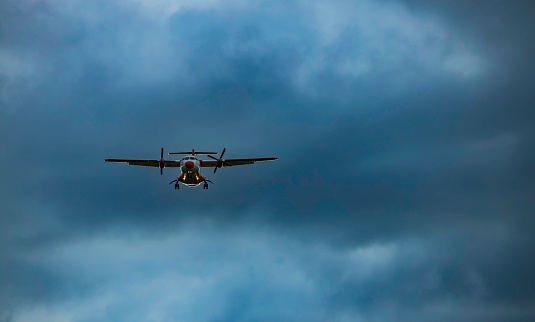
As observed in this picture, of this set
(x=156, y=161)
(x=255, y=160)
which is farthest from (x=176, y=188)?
(x=255, y=160)

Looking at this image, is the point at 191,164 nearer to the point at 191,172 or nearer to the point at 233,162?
the point at 191,172

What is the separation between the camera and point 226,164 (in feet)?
442

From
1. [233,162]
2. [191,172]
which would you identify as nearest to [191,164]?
[191,172]

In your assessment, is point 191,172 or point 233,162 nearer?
point 191,172

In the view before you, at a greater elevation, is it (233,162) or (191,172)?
(233,162)

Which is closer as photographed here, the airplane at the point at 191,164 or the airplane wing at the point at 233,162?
the airplane at the point at 191,164

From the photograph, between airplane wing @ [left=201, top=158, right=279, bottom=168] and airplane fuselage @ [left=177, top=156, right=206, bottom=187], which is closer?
airplane fuselage @ [left=177, top=156, right=206, bottom=187]

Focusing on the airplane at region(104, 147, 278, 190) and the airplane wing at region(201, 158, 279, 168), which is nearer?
the airplane at region(104, 147, 278, 190)

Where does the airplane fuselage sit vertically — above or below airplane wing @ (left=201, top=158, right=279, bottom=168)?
below

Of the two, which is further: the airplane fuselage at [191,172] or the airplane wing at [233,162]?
the airplane wing at [233,162]

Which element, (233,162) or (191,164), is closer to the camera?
(191,164)

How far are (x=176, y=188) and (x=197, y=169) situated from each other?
978cm

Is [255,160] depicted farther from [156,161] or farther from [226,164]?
[156,161]

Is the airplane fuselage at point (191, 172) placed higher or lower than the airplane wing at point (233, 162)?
lower
